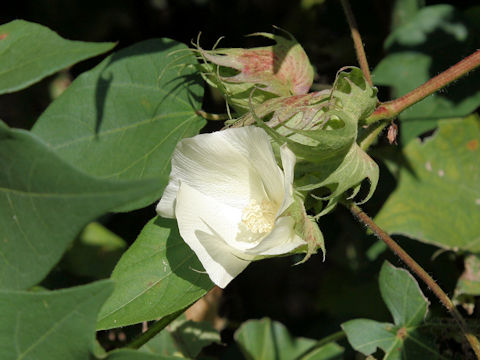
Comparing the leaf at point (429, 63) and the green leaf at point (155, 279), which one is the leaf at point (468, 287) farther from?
the green leaf at point (155, 279)

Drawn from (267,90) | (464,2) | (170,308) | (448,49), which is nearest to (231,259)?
(170,308)

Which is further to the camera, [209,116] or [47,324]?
[209,116]

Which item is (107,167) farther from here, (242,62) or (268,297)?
(268,297)

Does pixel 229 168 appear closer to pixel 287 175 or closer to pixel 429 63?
pixel 287 175

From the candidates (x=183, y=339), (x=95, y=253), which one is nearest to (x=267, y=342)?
(x=183, y=339)

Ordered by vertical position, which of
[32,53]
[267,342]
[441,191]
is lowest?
[267,342]

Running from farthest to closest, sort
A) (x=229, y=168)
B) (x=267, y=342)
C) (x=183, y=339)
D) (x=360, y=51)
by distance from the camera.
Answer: (x=267, y=342) < (x=183, y=339) < (x=360, y=51) < (x=229, y=168)
